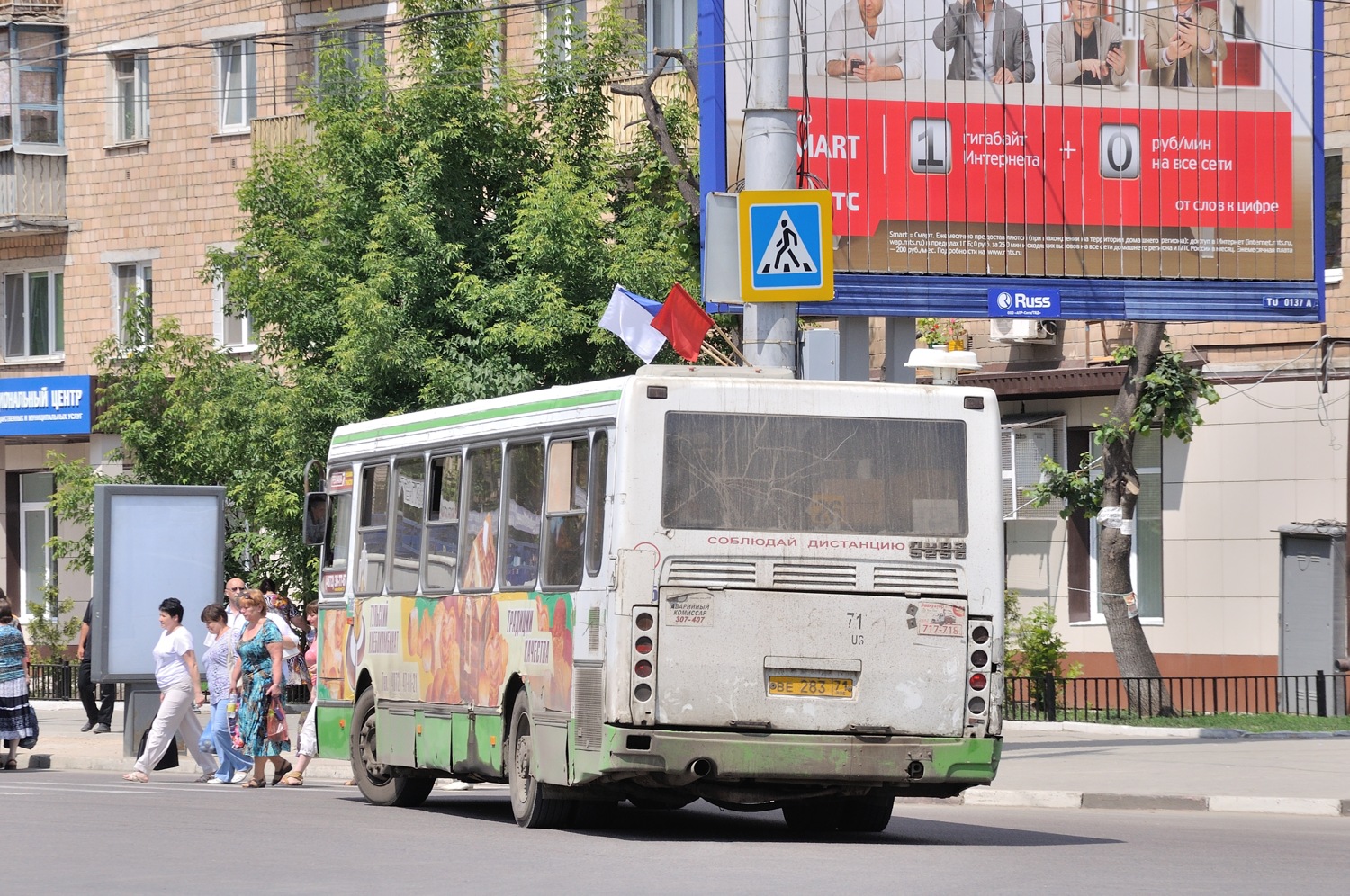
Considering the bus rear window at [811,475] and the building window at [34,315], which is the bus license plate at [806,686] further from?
the building window at [34,315]

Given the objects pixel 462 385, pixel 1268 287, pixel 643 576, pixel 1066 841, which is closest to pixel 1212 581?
pixel 1268 287

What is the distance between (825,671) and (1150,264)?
10.7 meters

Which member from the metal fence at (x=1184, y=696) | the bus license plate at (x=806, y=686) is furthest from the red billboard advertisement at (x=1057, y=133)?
the bus license plate at (x=806, y=686)

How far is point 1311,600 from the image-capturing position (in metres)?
28.7

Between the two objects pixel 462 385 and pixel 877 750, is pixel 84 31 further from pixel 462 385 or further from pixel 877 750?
pixel 877 750

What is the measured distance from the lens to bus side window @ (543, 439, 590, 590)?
47.5ft

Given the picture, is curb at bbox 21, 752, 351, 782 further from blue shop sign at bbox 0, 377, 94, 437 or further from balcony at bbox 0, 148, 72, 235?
balcony at bbox 0, 148, 72, 235

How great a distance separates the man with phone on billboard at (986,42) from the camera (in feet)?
74.7

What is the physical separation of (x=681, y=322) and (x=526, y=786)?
5603 mm

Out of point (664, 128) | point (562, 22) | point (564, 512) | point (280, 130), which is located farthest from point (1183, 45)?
point (280, 130)

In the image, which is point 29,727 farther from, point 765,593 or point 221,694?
point 765,593

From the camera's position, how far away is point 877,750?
45.4 feet

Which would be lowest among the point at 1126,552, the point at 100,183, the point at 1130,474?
the point at 1126,552

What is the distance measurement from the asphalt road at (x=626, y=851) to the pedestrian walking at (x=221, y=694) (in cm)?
239
